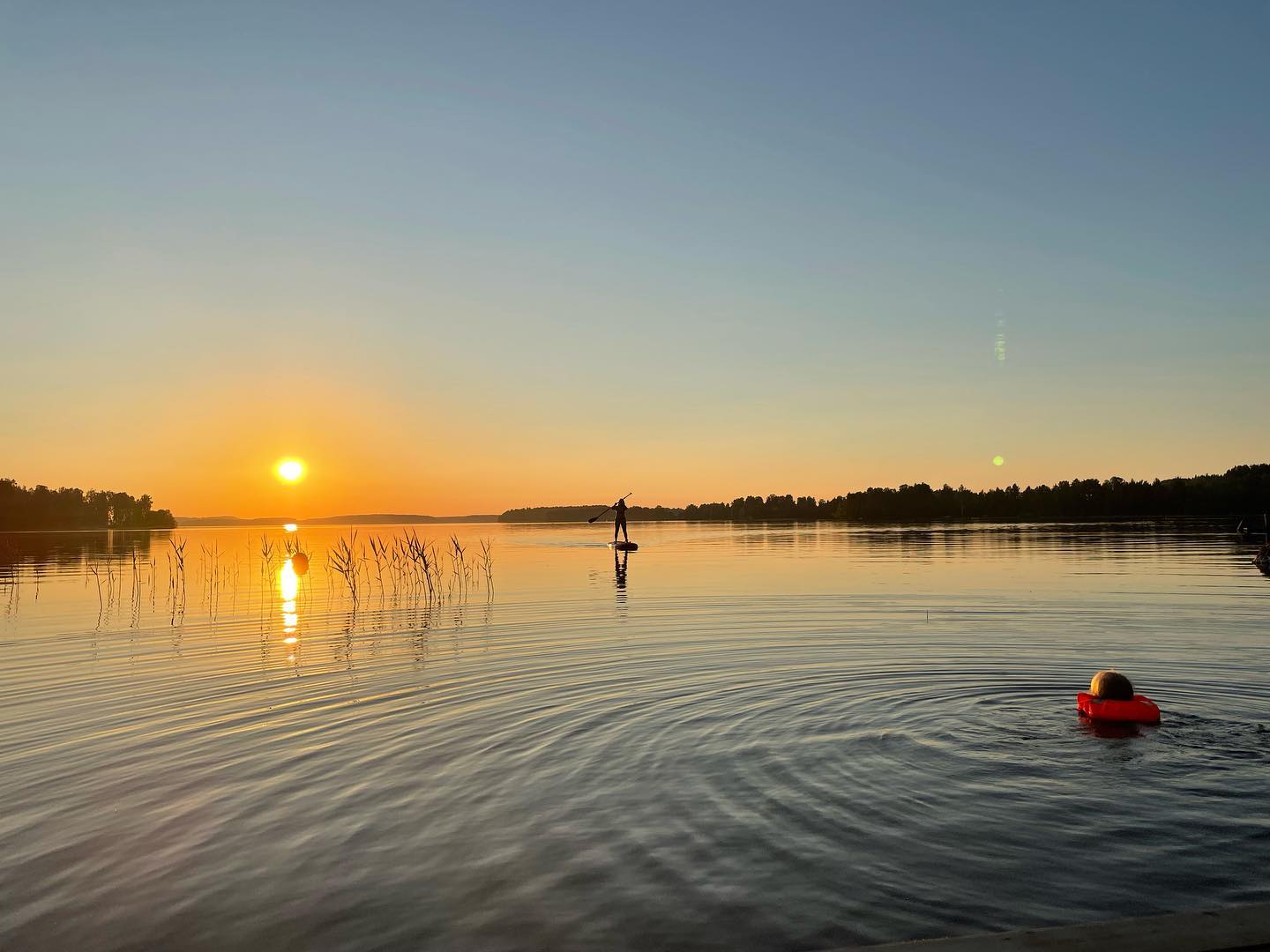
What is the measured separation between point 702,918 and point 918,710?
959 centimetres

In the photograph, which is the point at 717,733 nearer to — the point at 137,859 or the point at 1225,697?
the point at 137,859

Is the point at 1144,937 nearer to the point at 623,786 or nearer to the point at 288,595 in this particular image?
the point at 623,786

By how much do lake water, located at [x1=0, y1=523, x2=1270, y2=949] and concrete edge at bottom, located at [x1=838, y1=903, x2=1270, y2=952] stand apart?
1238 millimetres

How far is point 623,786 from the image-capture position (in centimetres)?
1173

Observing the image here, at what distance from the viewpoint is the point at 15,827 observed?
10.5m

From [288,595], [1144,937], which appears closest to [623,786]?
[1144,937]

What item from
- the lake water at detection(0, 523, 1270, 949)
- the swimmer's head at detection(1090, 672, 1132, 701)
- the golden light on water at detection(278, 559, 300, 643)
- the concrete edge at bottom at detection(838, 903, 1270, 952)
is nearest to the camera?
the concrete edge at bottom at detection(838, 903, 1270, 952)

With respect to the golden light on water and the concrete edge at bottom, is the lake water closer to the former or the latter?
the concrete edge at bottom

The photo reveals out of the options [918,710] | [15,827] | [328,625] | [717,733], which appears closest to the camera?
[15,827]

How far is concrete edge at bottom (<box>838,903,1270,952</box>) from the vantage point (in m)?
5.98

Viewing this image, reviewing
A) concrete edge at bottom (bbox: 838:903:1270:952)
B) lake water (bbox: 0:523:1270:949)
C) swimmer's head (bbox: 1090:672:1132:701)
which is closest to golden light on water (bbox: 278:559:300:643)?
lake water (bbox: 0:523:1270:949)

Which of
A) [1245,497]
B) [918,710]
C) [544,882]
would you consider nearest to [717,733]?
[918,710]

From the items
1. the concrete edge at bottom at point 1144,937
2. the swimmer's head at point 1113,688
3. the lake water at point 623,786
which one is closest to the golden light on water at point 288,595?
the lake water at point 623,786

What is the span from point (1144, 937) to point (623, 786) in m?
6.82
